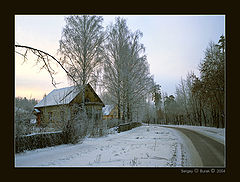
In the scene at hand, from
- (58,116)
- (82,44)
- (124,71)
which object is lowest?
(58,116)

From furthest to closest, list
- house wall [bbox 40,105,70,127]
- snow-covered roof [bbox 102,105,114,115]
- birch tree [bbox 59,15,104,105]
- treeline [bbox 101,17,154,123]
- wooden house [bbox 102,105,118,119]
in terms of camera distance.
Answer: snow-covered roof [bbox 102,105,114,115] → wooden house [bbox 102,105,118,119] → treeline [bbox 101,17,154,123] → birch tree [bbox 59,15,104,105] → house wall [bbox 40,105,70,127]

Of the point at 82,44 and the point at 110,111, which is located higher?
the point at 82,44

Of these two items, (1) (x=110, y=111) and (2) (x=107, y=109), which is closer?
(1) (x=110, y=111)

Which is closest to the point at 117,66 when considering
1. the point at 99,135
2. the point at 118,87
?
the point at 118,87

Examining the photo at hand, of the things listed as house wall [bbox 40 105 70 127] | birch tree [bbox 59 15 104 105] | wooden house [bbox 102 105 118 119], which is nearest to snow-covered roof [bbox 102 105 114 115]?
wooden house [bbox 102 105 118 119]

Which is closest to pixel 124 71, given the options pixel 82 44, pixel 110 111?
pixel 82 44

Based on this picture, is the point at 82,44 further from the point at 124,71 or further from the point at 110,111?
the point at 110,111

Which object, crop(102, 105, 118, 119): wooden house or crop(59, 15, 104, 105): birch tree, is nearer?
crop(59, 15, 104, 105): birch tree

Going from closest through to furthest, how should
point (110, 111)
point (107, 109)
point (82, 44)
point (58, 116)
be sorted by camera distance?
point (58, 116) → point (82, 44) → point (110, 111) → point (107, 109)

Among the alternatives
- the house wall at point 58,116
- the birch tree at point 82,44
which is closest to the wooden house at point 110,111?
the birch tree at point 82,44

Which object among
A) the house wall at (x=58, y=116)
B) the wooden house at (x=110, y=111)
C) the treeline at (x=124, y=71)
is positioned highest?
the treeline at (x=124, y=71)

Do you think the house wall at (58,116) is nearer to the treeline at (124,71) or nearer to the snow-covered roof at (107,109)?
the treeline at (124,71)

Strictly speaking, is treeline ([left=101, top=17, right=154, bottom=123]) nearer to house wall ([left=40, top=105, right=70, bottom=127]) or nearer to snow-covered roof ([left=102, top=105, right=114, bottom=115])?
snow-covered roof ([left=102, top=105, right=114, bottom=115])
